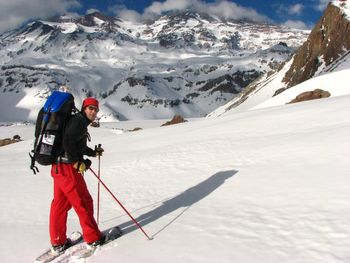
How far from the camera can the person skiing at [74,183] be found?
703 cm

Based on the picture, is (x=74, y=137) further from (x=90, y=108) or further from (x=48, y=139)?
(x=90, y=108)

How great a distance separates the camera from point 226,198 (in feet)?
29.7

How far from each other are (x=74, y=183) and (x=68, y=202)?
1.53 feet

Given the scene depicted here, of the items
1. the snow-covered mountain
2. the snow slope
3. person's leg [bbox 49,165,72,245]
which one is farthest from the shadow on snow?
the snow-covered mountain

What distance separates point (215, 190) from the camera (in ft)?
32.2

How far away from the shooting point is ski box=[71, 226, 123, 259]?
705 centimetres

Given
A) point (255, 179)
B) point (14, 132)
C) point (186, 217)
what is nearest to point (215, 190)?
point (255, 179)

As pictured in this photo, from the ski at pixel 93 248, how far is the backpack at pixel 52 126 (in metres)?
1.55

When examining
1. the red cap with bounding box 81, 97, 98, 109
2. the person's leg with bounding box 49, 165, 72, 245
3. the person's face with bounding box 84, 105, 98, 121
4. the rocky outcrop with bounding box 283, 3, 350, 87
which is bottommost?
the person's leg with bounding box 49, 165, 72, 245

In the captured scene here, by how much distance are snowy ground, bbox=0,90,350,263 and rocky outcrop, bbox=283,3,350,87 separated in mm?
98582

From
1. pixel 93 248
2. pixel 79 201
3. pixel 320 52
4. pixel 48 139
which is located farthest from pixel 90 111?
pixel 320 52

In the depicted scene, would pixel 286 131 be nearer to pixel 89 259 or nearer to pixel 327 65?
pixel 89 259

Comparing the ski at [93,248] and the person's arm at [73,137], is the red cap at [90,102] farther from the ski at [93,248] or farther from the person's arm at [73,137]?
the ski at [93,248]

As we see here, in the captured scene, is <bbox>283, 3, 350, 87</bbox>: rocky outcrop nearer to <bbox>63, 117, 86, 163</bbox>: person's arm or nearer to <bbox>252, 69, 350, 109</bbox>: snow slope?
<bbox>252, 69, 350, 109</bbox>: snow slope
